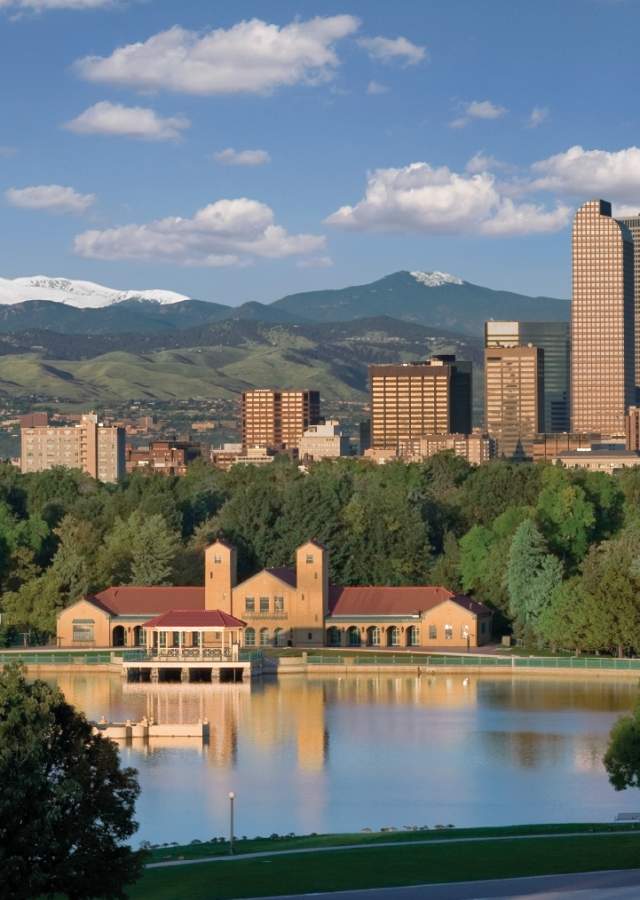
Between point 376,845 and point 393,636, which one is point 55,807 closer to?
point 376,845

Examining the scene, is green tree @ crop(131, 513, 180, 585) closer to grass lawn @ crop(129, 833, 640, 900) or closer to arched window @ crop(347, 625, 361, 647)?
arched window @ crop(347, 625, 361, 647)

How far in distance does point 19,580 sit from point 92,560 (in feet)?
11.1

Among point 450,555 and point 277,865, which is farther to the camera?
point 450,555

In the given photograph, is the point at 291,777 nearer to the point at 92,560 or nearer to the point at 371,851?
the point at 371,851

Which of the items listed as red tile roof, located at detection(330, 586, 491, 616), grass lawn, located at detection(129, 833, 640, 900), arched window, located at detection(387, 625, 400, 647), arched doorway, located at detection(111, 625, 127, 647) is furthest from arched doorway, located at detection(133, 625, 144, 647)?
grass lawn, located at detection(129, 833, 640, 900)

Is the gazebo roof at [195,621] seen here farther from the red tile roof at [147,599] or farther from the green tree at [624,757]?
the green tree at [624,757]

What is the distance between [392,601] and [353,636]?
2.26 metres

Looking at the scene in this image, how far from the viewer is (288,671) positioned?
283 ft

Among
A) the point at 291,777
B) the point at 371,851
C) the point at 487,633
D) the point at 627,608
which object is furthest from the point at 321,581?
the point at 371,851

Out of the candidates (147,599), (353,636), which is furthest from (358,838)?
(147,599)

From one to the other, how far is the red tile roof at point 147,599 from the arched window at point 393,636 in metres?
8.07

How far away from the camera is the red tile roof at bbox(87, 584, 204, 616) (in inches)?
3735

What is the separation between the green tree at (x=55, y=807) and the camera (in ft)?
114

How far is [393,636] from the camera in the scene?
93.6 meters
